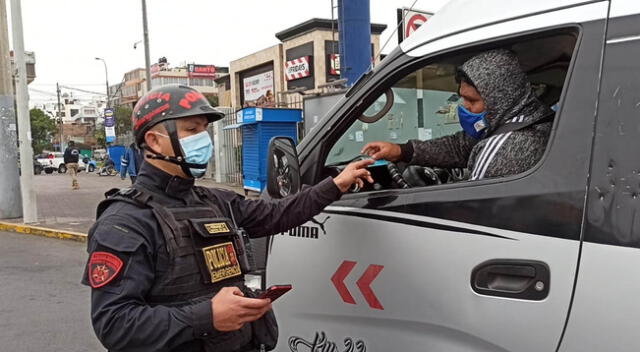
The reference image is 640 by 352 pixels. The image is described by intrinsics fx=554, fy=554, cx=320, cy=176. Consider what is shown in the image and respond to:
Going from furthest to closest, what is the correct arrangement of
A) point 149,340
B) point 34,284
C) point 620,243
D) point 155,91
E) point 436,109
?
point 34,284 < point 436,109 < point 155,91 < point 149,340 < point 620,243

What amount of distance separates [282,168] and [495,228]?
94 cm

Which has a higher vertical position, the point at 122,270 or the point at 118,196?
the point at 118,196

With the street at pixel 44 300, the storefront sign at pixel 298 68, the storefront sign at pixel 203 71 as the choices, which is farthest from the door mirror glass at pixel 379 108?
the storefront sign at pixel 203 71

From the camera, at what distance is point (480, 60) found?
2.04 m

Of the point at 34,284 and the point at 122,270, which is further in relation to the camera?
the point at 34,284

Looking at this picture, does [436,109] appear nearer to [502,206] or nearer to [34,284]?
[502,206]

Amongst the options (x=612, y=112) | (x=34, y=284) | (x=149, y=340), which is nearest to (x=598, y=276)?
(x=612, y=112)

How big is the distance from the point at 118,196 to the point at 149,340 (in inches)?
19.5

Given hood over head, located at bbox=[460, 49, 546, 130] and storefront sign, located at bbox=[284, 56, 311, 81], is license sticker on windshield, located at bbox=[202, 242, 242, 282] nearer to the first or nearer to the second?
hood over head, located at bbox=[460, 49, 546, 130]

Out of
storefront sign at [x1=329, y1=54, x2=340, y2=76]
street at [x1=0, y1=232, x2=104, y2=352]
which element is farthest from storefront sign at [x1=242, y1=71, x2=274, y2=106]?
street at [x1=0, y1=232, x2=104, y2=352]

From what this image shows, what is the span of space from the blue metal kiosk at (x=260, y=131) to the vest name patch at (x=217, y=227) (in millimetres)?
9882

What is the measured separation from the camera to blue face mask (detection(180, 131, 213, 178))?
1873 mm

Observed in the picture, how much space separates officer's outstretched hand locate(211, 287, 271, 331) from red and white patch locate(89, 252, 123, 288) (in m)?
0.30

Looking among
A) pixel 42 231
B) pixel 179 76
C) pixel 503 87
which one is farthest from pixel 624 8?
pixel 179 76
